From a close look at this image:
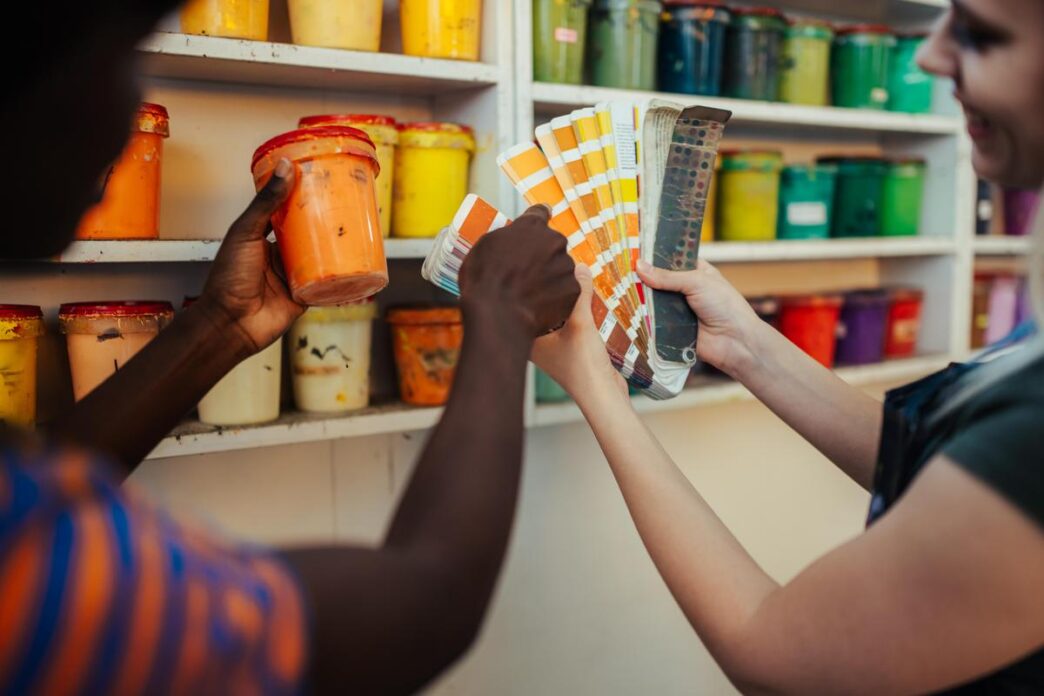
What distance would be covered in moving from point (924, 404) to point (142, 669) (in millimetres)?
752

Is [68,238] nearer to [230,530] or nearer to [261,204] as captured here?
[261,204]

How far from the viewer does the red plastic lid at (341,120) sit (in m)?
1.36

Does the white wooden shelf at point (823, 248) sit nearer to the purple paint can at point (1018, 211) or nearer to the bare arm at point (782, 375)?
the purple paint can at point (1018, 211)

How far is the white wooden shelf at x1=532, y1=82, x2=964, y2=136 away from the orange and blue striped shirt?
118 cm

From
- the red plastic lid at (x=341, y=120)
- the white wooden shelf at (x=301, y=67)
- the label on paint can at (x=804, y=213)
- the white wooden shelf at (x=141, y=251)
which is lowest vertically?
the white wooden shelf at (x=141, y=251)

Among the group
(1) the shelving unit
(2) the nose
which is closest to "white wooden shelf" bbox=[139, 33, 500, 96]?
(1) the shelving unit

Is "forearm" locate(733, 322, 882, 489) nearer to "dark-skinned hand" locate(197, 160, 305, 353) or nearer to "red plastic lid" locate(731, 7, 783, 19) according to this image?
"dark-skinned hand" locate(197, 160, 305, 353)

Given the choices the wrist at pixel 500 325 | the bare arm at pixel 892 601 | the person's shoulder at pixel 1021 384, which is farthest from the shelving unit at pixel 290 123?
the person's shoulder at pixel 1021 384

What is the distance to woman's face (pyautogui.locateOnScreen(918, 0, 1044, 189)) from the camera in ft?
2.49

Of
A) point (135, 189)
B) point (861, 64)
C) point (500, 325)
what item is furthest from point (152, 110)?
point (861, 64)

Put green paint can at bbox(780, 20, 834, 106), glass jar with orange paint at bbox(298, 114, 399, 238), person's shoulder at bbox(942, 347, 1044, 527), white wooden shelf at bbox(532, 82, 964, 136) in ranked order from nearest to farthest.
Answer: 1. person's shoulder at bbox(942, 347, 1044, 527)
2. glass jar with orange paint at bbox(298, 114, 399, 238)
3. white wooden shelf at bbox(532, 82, 964, 136)
4. green paint can at bbox(780, 20, 834, 106)

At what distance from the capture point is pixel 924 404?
0.92 m

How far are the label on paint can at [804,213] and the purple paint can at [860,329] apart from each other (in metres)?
0.22

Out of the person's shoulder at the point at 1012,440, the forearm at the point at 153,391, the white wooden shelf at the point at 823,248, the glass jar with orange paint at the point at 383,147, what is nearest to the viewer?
the person's shoulder at the point at 1012,440
